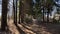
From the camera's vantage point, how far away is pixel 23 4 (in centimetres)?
1483

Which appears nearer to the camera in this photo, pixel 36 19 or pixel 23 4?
pixel 23 4

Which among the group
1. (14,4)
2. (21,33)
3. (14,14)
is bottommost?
(21,33)

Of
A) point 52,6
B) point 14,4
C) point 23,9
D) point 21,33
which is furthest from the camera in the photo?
point 52,6

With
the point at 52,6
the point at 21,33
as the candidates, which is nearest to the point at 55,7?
the point at 52,6

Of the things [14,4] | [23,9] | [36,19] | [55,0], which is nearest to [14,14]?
[14,4]

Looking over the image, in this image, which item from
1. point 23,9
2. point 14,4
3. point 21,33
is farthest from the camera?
point 23,9

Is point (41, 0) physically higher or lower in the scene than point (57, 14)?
higher

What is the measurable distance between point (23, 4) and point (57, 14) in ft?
14.6

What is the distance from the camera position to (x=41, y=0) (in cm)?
1686

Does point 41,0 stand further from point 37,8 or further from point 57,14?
point 57,14

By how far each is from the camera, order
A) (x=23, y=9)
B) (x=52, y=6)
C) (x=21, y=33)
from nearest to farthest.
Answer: (x=21, y=33) → (x=23, y=9) → (x=52, y=6)

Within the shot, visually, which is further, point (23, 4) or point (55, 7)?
point (55, 7)

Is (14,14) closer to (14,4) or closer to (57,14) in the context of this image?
(14,4)

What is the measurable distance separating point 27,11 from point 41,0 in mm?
2698
